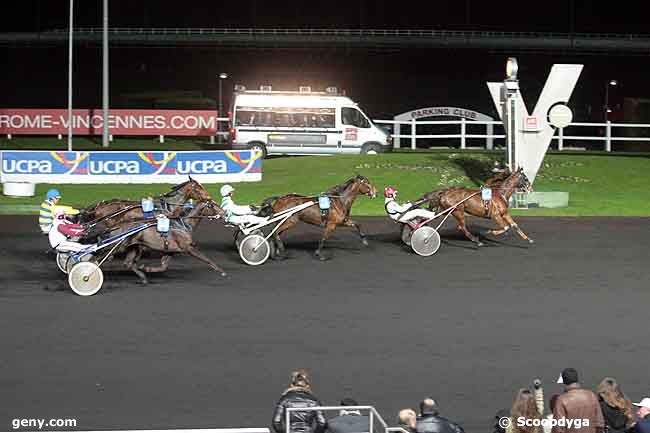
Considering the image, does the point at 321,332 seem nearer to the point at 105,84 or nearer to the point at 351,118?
the point at 351,118

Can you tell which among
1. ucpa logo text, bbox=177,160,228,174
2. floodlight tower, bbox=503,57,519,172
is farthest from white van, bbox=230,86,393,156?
floodlight tower, bbox=503,57,519,172

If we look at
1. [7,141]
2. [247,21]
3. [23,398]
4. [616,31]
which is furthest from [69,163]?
[616,31]

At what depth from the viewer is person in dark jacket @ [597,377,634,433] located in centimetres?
912

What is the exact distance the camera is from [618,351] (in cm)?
1286

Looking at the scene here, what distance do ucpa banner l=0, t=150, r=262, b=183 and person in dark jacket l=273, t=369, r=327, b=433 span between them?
18492mm

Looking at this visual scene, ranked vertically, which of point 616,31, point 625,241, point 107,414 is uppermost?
point 616,31

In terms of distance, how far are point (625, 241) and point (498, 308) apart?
21.8 ft

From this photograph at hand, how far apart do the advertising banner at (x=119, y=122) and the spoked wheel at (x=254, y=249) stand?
2051cm

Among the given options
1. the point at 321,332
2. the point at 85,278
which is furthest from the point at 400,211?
the point at 85,278

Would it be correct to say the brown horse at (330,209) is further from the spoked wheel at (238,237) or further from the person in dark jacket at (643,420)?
the person in dark jacket at (643,420)

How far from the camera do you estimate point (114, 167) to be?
2750cm

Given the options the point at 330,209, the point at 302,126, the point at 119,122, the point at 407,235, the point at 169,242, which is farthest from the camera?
the point at 119,122

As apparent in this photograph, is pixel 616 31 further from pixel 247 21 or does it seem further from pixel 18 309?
pixel 18 309

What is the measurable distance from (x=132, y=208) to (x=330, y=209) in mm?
3265
